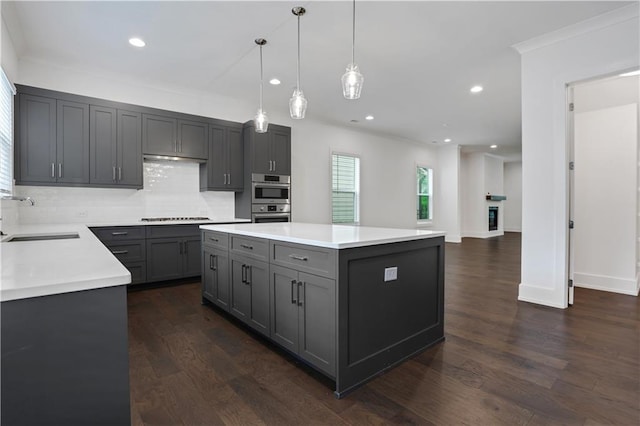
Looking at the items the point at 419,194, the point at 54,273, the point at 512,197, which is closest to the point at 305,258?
the point at 54,273

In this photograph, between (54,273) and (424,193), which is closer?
(54,273)

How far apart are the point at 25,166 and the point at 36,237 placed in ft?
5.10

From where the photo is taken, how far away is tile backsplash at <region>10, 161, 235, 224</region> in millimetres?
3926

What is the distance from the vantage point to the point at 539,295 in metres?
3.46

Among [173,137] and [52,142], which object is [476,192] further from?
[52,142]

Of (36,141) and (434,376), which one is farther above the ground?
(36,141)

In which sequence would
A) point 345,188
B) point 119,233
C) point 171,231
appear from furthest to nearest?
point 345,188, point 171,231, point 119,233

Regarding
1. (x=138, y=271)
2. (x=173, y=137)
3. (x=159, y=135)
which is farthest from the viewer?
(x=173, y=137)

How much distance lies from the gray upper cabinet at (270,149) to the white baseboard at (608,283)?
4560 mm

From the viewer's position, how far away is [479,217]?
33.6 feet

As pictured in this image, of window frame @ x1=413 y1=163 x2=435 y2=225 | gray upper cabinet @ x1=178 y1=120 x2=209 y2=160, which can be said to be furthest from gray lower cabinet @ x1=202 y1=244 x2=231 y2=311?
window frame @ x1=413 y1=163 x2=435 y2=225

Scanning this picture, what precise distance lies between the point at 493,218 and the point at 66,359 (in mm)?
12169

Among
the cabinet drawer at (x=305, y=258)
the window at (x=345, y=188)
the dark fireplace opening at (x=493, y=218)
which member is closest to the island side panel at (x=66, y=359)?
the cabinet drawer at (x=305, y=258)

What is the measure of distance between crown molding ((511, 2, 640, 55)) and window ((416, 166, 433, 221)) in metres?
5.62
